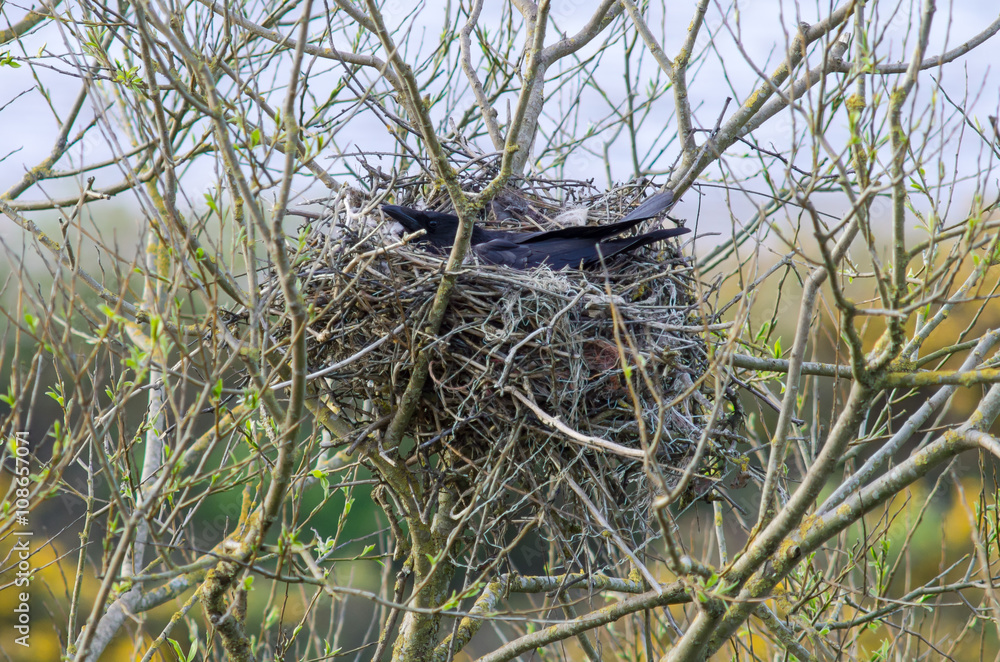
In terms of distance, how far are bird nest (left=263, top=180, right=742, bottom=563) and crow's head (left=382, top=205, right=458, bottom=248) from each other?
0.25 metres

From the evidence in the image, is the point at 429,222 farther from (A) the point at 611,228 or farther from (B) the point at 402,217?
(A) the point at 611,228

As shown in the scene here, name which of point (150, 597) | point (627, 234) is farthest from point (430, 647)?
point (627, 234)

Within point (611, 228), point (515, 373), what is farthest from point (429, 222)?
point (515, 373)

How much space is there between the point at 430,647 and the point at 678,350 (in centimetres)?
198

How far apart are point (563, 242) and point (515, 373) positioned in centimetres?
102

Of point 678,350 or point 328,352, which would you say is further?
point 328,352

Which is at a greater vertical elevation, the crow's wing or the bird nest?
the crow's wing

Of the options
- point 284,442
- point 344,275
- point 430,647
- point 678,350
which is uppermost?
point 344,275

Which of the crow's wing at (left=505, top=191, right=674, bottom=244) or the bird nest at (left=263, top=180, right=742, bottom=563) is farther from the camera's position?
the crow's wing at (left=505, top=191, right=674, bottom=244)

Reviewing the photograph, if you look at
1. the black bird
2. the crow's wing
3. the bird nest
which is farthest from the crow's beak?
the crow's wing

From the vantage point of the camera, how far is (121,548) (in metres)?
2.07

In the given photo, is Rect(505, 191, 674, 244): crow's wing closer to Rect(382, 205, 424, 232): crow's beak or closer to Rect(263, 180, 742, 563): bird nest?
Rect(263, 180, 742, 563): bird nest

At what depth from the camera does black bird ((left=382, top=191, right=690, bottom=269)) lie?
3634 millimetres

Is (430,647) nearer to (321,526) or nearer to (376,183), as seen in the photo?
(376,183)
